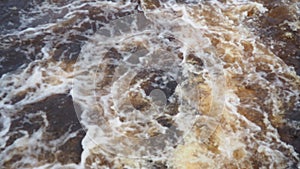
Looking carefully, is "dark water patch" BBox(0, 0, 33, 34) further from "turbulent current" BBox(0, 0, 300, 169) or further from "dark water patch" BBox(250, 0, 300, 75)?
"dark water patch" BBox(250, 0, 300, 75)

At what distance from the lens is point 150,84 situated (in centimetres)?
461

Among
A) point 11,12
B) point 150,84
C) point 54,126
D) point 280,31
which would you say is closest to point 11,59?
point 11,12

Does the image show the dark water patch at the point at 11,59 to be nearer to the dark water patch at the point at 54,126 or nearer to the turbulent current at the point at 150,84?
the turbulent current at the point at 150,84

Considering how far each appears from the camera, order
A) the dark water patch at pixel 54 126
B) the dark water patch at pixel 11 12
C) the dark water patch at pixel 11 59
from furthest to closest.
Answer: the dark water patch at pixel 11 12, the dark water patch at pixel 11 59, the dark water patch at pixel 54 126

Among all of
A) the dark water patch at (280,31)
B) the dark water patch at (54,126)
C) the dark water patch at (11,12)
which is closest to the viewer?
the dark water patch at (54,126)

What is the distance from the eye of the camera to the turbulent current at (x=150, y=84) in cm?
386

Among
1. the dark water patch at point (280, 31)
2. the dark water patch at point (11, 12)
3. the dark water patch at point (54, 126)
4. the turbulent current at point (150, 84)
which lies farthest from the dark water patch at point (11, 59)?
the dark water patch at point (280, 31)

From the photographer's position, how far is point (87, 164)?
3.75m

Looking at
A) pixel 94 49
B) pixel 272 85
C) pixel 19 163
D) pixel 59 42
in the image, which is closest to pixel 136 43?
pixel 94 49

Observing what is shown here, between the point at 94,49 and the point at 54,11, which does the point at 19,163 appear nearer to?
the point at 94,49

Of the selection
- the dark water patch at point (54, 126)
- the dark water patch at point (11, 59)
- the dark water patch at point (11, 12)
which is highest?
the dark water patch at point (11, 12)

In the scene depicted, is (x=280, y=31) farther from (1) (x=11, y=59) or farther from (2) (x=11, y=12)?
(2) (x=11, y=12)

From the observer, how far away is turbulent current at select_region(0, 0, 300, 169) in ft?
12.7

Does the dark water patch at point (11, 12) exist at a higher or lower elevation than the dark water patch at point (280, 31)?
higher
